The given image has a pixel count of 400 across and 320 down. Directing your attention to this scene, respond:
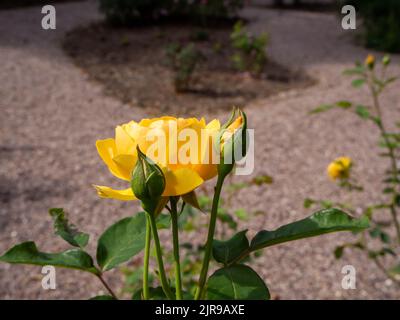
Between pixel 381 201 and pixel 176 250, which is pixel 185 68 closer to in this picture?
pixel 381 201

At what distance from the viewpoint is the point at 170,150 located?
1.34 ft

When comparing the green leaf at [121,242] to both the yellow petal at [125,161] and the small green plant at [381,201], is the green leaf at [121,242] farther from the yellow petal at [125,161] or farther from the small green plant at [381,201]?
the small green plant at [381,201]

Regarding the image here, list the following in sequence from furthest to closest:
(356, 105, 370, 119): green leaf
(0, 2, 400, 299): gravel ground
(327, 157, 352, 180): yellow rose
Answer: (0, 2, 400, 299): gravel ground < (327, 157, 352, 180): yellow rose < (356, 105, 370, 119): green leaf

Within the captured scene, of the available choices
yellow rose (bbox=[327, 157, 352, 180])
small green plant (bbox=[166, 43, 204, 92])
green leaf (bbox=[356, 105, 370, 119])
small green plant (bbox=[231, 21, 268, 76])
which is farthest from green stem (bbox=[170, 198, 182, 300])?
small green plant (bbox=[231, 21, 268, 76])

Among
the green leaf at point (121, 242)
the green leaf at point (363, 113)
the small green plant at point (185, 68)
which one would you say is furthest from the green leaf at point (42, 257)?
the small green plant at point (185, 68)

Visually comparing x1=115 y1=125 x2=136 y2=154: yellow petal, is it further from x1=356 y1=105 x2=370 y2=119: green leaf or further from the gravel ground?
the gravel ground

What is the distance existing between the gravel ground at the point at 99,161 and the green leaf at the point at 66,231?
4.78 feet

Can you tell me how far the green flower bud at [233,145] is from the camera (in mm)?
406

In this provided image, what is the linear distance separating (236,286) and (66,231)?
23 centimetres

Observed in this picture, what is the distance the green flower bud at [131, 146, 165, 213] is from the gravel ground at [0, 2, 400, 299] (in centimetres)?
164

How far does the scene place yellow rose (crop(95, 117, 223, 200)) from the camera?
406 millimetres

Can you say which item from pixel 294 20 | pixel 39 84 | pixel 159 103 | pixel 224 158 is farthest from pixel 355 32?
pixel 224 158

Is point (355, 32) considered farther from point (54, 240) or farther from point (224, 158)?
point (224, 158)
